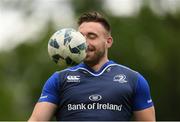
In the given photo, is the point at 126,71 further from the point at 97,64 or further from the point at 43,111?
the point at 43,111

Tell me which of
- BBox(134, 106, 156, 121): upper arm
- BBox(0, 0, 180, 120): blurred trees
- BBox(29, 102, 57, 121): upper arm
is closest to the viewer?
BBox(29, 102, 57, 121): upper arm

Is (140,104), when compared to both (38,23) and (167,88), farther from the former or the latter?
(38,23)

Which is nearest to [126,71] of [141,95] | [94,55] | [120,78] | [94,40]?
[120,78]

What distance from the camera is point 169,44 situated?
35.1 meters

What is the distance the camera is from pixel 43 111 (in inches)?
395

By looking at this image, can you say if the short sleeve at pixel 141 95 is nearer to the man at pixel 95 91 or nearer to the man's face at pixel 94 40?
the man at pixel 95 91

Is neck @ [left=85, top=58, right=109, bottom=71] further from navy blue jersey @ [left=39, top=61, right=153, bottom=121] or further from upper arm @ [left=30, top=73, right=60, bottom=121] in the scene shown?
upper arm @ [left=30, top=73, right=60, bottom=121]

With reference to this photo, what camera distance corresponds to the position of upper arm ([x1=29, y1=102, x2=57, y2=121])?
10.0 m

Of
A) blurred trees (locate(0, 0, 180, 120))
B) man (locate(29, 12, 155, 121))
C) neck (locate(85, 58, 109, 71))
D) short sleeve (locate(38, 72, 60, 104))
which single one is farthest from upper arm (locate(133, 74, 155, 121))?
blurred trees (locate(0, 0, 180, 120))

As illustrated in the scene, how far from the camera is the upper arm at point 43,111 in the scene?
1000cm

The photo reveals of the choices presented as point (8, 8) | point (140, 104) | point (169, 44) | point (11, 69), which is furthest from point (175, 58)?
point (140, 104)

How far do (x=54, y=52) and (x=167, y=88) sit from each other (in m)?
23.5

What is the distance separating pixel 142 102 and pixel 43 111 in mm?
1124

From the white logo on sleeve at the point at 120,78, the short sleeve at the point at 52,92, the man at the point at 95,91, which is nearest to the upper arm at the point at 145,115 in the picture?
the man at the point at 95,91
